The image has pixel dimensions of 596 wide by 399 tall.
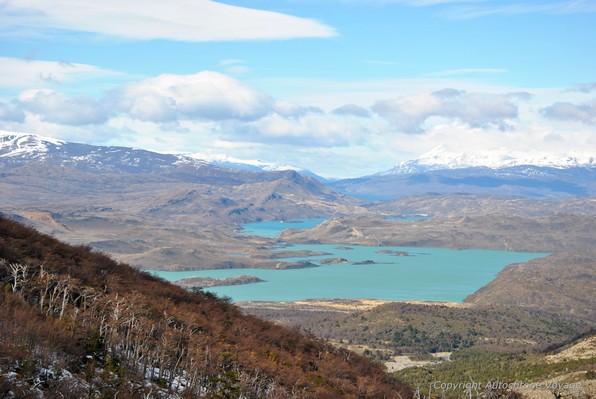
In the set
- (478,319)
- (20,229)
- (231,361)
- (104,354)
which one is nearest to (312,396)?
(231,361)

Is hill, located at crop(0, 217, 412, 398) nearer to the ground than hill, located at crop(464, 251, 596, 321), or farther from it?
farther from it

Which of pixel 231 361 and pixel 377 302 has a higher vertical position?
pixel 231 361

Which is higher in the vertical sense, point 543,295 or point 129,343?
point 129,343

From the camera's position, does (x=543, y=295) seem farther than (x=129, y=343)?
Yes

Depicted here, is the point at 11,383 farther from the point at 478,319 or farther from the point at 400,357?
the point at 478,319

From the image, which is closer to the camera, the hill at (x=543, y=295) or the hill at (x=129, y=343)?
the hill at (x=129, y=343)

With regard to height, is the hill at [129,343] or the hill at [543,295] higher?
the hill at [129,343]

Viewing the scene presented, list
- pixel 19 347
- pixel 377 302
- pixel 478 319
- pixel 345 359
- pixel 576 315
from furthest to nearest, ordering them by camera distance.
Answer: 1. pixel 377 302
2. pixel 576 315
3. pixel 478 319
4. pixel 345 359
5. pixel 19 347

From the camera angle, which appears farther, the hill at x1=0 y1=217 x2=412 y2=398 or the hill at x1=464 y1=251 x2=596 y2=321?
the hill at x1=464 y1=251 x2=596 y2=321
